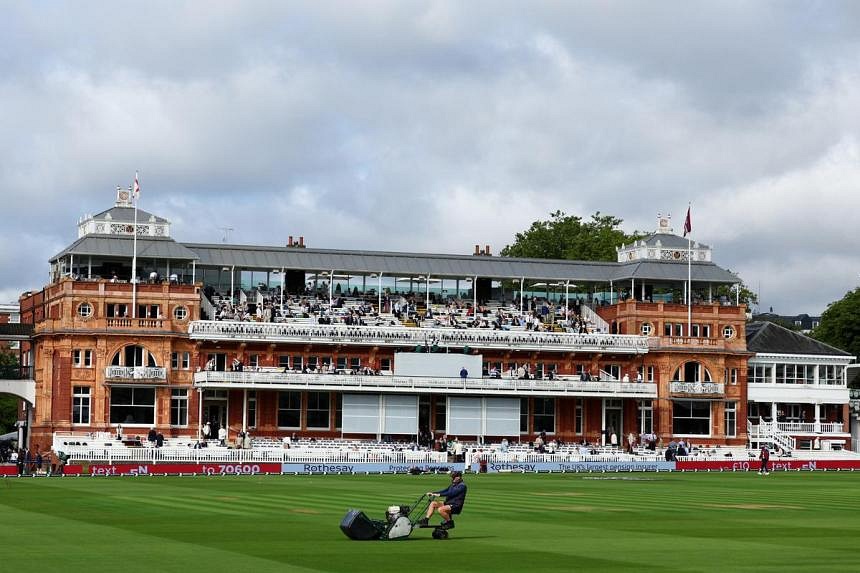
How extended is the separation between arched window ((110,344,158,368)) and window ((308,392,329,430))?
9.81 metres

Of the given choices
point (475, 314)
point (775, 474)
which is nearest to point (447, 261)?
point (475, 314)

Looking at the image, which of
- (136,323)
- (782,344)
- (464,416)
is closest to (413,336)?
(464,416)

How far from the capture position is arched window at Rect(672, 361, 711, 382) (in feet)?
338

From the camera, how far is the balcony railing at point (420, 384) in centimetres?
9081

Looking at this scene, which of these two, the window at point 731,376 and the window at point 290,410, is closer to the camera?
the window at point 290,410

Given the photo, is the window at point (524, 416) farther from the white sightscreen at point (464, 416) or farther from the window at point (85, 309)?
the window at point (85, 309)

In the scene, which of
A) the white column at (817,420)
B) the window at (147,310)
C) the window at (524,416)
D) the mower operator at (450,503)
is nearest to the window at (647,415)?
the window at (524,416)

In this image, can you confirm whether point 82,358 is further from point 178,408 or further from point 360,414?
point 360,414

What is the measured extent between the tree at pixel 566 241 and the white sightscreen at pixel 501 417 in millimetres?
37537

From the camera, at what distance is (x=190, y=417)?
92688 mm

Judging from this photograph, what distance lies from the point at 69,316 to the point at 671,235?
42.5 metres

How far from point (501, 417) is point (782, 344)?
26.3m

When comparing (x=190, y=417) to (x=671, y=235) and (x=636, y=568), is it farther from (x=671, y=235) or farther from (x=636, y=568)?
(x=636, y=568)

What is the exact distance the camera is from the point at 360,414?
305 feet
